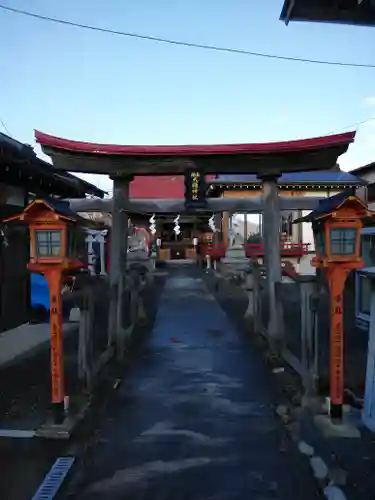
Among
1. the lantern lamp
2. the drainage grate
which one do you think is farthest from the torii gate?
the drainage grate

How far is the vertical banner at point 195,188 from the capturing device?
350 inches

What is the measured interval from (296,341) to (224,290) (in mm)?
9716

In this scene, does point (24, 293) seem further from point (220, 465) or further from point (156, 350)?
point (220, 465)

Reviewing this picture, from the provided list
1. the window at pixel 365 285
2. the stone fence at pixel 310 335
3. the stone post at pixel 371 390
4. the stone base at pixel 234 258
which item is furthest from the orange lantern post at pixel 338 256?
the stone base at pixel 234 258

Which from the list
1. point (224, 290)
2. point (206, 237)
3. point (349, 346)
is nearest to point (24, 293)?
point (349, 346)

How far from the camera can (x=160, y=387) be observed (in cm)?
639

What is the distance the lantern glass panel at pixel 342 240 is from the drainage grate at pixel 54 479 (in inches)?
129

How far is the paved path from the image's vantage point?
3684 mm

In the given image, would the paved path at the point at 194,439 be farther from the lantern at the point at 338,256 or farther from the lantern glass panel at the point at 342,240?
the lantern glass panel at the point at 342,240

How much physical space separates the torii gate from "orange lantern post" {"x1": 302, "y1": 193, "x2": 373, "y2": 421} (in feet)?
12.3

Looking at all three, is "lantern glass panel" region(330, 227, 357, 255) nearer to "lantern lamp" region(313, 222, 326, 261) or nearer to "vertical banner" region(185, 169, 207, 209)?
"lantern lamp" region(313, 222, 326, 261)

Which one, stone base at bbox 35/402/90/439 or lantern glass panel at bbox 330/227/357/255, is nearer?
stone base at bbox 35/402/90/439

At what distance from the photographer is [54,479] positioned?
3.76m

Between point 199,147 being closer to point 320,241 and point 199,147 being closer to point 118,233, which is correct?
point 118,233
